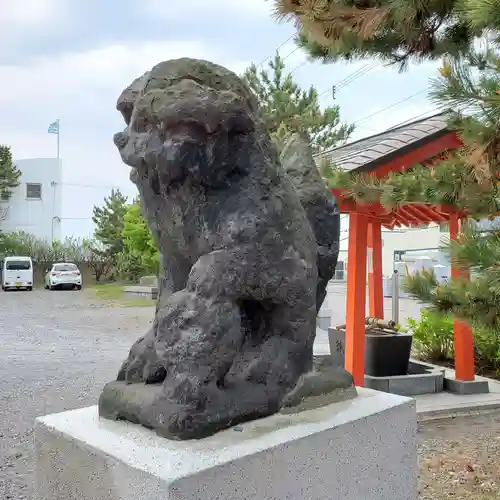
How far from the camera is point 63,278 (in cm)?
2231

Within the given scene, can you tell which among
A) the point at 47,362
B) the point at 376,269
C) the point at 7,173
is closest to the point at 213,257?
the point at 376,269

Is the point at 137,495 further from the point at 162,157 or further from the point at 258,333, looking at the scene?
the point at 162,157

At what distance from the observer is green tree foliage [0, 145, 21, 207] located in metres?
24.7

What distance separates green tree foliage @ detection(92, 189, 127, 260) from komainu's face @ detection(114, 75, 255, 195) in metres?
24.4

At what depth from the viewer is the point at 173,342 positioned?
191 centimetres

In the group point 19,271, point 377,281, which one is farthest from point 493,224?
point 19,271

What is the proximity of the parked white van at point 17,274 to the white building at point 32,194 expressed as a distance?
5400 mm

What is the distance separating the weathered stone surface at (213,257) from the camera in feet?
6.14

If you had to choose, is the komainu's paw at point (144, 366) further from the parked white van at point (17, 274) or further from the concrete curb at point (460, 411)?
the parked white van at point (17, 274)

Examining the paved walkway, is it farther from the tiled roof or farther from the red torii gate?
the tiled roof

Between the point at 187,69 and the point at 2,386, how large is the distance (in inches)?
223

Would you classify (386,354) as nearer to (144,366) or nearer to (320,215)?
(320,215)

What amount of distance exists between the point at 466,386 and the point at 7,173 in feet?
75.3

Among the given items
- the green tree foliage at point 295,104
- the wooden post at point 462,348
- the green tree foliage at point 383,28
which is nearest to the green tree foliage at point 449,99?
the green tree foliage at point 383,28
